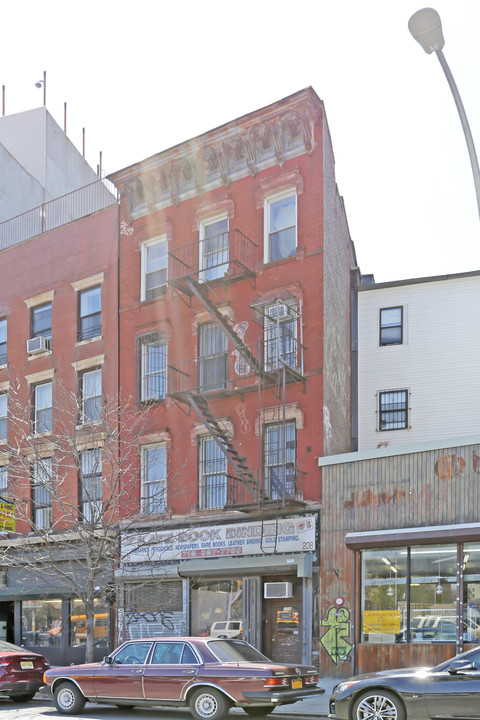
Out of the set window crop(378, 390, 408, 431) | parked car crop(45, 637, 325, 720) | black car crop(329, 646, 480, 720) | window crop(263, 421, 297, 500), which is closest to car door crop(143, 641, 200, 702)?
parked car crop(45, 637, 325, 720)

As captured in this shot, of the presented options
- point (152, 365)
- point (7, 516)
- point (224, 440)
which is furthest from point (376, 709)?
point (7, 516)

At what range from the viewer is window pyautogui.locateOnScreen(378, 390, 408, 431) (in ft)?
86.4

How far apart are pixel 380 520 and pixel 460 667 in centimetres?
919

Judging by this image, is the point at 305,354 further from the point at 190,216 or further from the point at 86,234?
the point at 86,234

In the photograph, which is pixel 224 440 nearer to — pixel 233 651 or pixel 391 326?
pixel 391 326

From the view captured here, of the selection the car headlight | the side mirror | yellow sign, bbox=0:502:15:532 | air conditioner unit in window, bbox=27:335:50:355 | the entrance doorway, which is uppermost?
air conditioner unit in window, bbox=27:335:50:355

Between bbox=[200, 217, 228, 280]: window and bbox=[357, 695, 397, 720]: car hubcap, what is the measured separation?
50.2ft

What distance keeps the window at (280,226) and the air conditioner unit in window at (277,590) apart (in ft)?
29.4

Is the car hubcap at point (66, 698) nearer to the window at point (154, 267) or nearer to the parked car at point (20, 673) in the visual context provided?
the parked car at point (20, 673)

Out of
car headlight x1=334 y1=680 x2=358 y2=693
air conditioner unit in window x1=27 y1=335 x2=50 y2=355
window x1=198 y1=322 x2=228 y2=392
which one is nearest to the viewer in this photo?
car headlight x1=334 y1=680 x2=358 y2=693

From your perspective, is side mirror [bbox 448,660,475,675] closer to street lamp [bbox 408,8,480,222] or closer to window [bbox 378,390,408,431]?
street lamp [bbox 408,8,480,222]

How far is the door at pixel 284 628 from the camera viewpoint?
22.8m

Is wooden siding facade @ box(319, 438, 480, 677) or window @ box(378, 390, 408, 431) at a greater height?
window @ box(378, 390, 408, 431)

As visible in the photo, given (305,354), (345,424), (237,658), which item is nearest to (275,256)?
(305,354)
